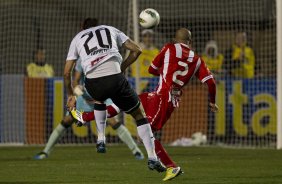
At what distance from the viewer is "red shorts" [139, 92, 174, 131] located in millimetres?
12852

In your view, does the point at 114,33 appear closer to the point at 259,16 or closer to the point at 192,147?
the point at 192,147

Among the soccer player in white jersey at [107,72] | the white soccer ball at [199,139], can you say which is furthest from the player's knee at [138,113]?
the white soccer ball at [199,139]

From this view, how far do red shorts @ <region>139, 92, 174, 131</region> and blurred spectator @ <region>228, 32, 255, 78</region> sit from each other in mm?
8097

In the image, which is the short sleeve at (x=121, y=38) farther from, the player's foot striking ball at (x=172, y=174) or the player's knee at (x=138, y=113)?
the player's foot striking ball at (x=172, y=174)

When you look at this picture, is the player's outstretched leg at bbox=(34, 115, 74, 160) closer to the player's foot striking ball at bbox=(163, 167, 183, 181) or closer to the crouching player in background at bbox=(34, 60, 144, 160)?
the crouching player in background at bbox=(34, 60, 144, 160)

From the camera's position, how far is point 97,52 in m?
11.8

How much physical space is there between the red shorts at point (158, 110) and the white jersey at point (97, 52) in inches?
45.4

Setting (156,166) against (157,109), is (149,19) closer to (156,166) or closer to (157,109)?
(157,109)

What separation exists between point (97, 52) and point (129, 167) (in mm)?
2824

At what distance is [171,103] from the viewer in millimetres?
12898

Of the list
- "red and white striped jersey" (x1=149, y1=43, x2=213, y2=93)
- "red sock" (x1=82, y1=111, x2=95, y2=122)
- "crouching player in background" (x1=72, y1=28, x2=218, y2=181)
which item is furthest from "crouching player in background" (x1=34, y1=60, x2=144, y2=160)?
"red and white striped jersey" (x1=149, y1=43, x2=213, y2=93)

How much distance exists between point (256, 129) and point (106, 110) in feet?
25.2

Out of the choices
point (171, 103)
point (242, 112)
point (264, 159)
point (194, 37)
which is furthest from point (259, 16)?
point (171, 103)

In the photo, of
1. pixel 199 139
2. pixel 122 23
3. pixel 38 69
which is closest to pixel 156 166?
pixel 199 139
